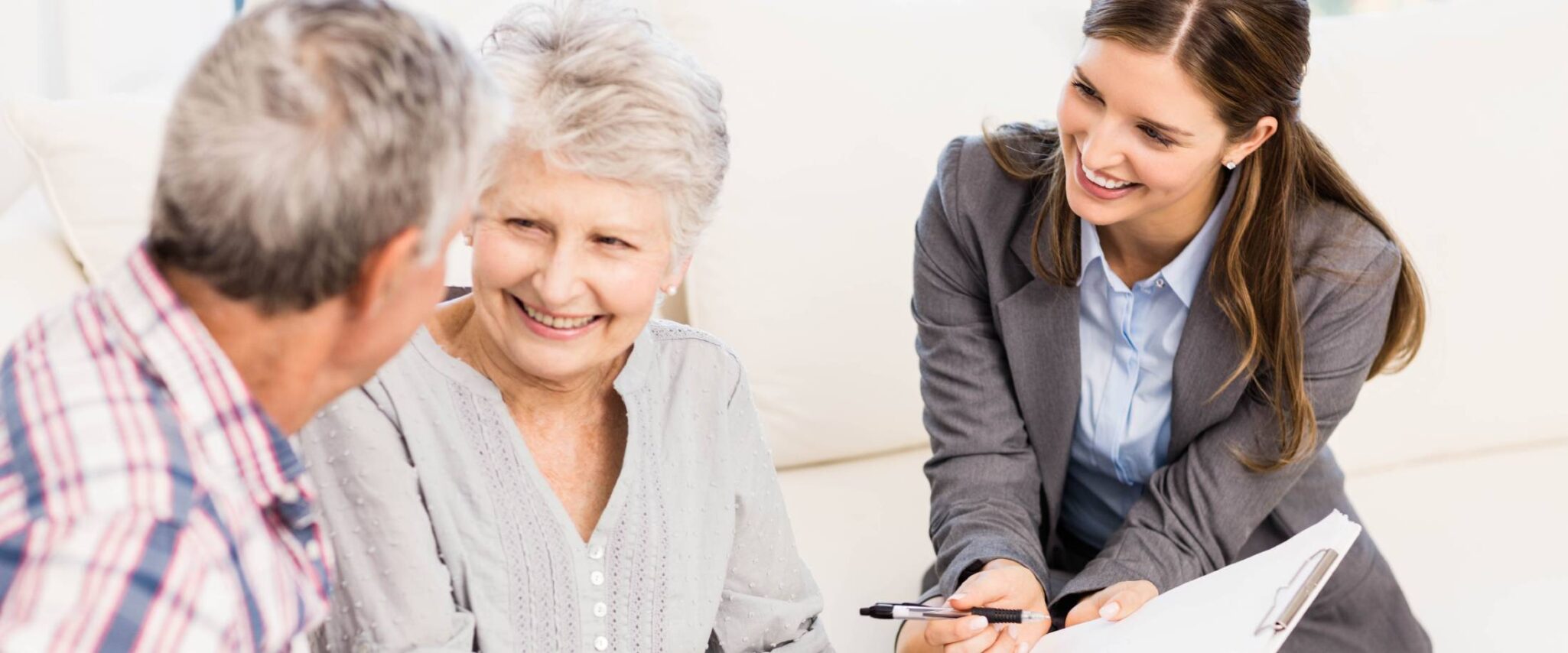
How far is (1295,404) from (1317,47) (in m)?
0.74

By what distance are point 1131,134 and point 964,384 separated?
38 centimetres

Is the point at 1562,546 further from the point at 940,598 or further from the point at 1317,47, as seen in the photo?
the point at 940,598

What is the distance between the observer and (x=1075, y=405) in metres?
1.68

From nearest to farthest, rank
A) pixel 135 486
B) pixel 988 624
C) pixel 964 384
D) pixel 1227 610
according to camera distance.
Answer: pixel 135 486 < pixel 1227 610 < pixel 988 624 < pixel 964 384

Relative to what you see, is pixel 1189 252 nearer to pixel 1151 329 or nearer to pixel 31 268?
pixel 1151 329

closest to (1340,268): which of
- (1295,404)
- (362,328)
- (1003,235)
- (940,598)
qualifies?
(1295,404)

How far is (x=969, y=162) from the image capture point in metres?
1.68

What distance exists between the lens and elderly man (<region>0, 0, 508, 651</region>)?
26.2 inches

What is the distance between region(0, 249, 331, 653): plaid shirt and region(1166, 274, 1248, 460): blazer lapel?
1107mm

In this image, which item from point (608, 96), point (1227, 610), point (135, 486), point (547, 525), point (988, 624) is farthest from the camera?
point (988, 624)

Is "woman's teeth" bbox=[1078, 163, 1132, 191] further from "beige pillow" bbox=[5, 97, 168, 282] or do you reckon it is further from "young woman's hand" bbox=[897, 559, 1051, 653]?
"beige pillow" bbox=[5, 97, 168, 282]

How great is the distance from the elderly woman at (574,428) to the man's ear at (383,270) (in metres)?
0.34

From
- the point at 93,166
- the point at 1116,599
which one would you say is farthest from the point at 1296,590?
the point at 93,166

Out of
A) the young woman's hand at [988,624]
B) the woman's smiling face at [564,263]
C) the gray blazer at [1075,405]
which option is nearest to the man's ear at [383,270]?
the woman's smiling face at [564,263]
